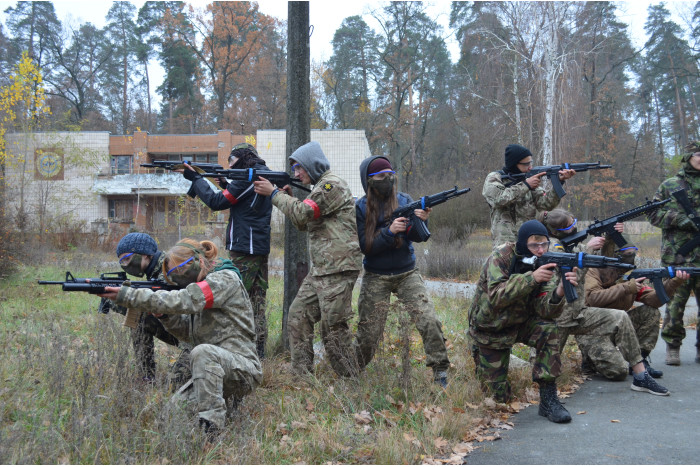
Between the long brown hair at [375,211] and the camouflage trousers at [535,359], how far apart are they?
1.37 m

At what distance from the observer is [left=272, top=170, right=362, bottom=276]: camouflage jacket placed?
16.3ft

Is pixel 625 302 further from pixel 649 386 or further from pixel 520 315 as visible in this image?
pixel 520 315

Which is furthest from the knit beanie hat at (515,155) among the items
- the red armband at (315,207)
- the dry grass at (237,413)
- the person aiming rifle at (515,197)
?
the red armband at (315,207)

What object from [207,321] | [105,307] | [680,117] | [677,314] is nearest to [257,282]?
[105,307]

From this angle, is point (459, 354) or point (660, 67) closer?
point (459, 354)

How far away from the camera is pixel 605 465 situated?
3.61m

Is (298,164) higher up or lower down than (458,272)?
higher up

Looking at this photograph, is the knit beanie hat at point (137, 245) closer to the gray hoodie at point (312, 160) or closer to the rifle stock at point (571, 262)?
the gray hoodie at point (312, 160)

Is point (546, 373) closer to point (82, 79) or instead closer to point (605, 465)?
point (605, 465)

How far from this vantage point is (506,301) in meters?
4.66

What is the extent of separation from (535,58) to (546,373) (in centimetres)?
1830

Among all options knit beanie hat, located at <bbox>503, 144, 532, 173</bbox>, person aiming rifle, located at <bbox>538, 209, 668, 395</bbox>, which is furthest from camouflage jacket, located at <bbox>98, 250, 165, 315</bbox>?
knit beanie hat, located at <bbox>503, 144, 532, 173</bbox>

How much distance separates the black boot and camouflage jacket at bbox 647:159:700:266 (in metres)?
3.32

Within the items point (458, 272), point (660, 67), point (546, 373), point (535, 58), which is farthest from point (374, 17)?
point (546, 373)
